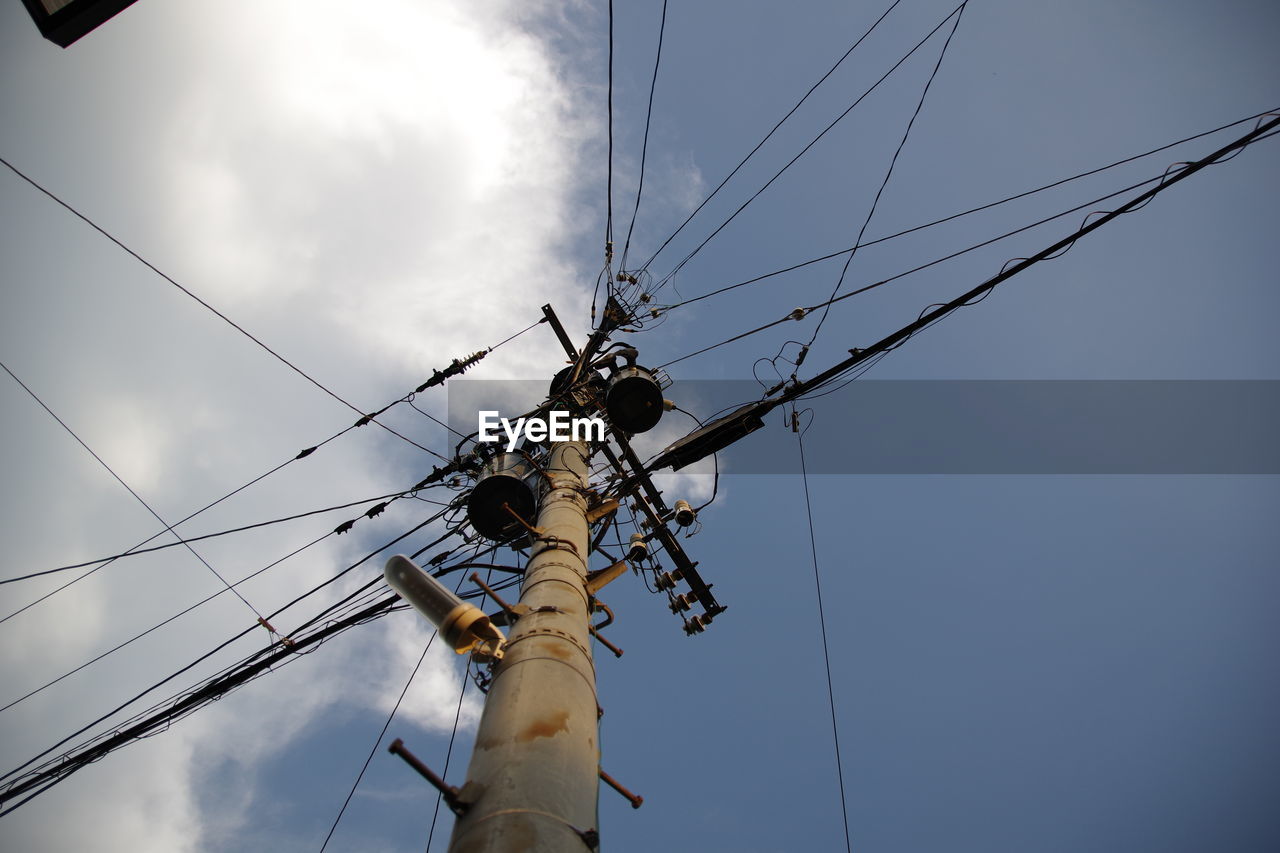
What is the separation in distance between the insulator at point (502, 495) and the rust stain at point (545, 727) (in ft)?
10.7

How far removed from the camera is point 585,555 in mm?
Answer: 4594

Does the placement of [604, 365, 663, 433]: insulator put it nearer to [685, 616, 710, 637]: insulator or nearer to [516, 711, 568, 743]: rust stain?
[685, 616, 710, 637]: insulator

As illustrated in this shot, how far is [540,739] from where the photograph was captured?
271cm

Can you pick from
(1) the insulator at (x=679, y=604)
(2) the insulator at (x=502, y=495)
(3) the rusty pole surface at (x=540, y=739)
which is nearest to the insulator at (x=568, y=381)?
(2) the insulator at (x=502, y=495)

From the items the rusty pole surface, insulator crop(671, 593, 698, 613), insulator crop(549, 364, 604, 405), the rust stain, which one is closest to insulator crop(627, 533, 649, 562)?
insulator crop(671, 593, 698, 613)

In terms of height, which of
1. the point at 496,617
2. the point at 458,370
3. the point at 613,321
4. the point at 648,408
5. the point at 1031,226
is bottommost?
the point at 496,617

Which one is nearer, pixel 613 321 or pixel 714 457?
pixel 714 457

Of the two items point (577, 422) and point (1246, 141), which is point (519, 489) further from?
point (1246, 141)

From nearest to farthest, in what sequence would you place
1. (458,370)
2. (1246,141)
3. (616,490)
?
(1246,141), (616,490), (458,370)

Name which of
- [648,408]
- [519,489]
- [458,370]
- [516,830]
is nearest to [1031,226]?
[648,408]

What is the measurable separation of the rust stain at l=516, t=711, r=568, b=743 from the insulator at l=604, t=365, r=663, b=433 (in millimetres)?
4116

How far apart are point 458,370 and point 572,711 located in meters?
6.71

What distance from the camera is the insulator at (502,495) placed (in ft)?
20.1

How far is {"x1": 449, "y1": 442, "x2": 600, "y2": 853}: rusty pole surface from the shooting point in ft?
7.70
